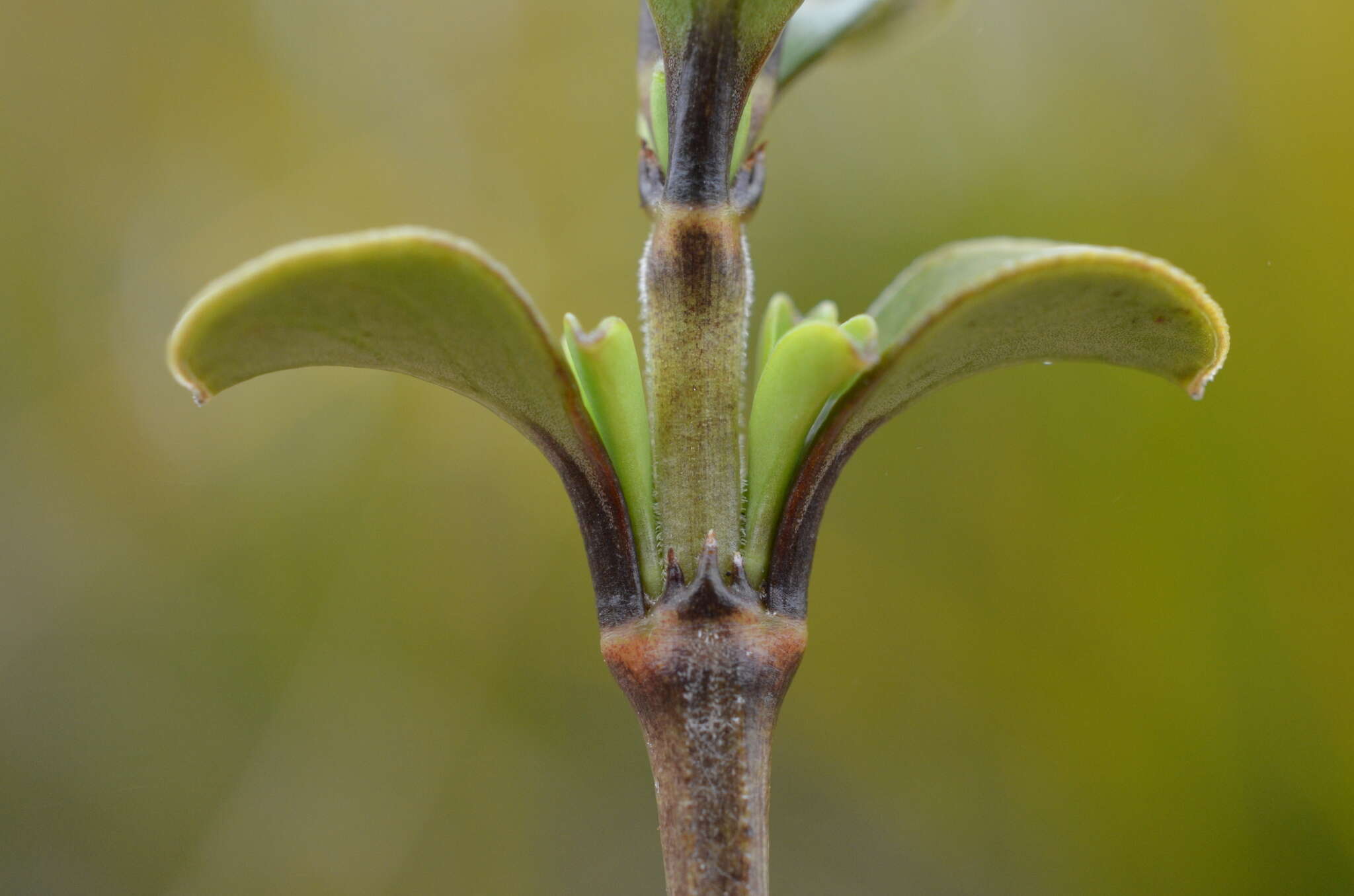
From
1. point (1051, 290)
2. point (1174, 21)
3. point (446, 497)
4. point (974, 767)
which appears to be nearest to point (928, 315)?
point (1051, 290)

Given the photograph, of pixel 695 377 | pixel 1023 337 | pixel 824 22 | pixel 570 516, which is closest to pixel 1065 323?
pixel 1023 337

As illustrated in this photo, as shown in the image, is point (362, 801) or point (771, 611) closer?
point (771, 611)

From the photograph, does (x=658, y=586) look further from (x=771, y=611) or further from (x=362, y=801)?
(x=362, y=801)

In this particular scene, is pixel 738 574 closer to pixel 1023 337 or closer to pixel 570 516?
pixel 1023 337

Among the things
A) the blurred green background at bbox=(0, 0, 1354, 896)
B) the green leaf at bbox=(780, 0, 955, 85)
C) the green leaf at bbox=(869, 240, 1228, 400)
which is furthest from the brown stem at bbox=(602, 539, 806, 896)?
the blurred green background at bbox=(0, 0, 1354, 896)

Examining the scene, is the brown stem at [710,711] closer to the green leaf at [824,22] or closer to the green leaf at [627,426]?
the green leaf at [627,426]

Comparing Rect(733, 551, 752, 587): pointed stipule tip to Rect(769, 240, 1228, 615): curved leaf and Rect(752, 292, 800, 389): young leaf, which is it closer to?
Rect(769, 240, 1228, 615): curved leaf
